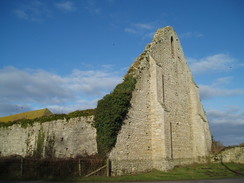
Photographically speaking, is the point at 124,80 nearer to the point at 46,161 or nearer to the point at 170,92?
the point at 170,92

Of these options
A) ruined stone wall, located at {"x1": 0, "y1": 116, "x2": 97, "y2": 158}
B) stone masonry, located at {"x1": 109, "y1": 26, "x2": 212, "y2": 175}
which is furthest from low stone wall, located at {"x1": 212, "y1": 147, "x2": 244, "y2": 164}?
ruined stone wall, located at {"x1": 0, "y1": 116, "x2": 97, "y2": 158}

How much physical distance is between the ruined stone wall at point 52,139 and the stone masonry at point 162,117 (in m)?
2.76

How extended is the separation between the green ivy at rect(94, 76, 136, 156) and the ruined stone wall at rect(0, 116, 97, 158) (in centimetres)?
105

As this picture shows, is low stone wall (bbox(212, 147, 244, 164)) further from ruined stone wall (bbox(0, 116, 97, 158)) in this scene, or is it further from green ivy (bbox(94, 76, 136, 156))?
ruined stone wall (bbox(0, 116, 97, 158))

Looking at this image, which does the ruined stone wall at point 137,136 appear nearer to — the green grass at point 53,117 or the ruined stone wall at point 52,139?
the ruined stone wall at point 52,139

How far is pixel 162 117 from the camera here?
18141mm

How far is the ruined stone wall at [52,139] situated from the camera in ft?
58.1

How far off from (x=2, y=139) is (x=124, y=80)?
14.8m

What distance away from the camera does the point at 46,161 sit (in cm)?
1462

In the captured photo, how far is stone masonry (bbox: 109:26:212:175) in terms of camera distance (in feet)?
55.5

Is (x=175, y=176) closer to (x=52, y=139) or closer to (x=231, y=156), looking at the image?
(x=52, y=139)

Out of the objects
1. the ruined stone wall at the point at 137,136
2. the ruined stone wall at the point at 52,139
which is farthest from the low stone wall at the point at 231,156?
the ruined stone wall at the point at 52,139

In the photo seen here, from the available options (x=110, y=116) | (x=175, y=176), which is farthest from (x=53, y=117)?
(x=175, y=176)

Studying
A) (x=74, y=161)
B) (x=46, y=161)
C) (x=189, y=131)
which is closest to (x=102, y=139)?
(x=74, y=161)
